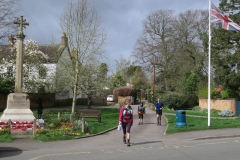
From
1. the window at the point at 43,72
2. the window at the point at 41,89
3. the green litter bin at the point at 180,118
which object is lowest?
the green litter bin at the point at 180,118

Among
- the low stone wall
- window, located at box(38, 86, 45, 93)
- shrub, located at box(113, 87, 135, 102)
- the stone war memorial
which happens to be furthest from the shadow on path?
shrub, located at box(113, 87, 135, 102)

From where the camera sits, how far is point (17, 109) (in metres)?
17.4

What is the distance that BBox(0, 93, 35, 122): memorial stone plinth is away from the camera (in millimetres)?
17031

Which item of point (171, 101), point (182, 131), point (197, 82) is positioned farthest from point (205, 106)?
point (182, 131)

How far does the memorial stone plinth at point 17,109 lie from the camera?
17.0 metres

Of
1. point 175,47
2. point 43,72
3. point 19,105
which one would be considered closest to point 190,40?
point 175,47

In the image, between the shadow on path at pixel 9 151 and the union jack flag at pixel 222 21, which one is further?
the union jack flag at pixel 222 21

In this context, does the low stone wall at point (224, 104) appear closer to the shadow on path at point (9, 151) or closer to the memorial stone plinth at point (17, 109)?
the memorial stone plinth at point (17, 109)

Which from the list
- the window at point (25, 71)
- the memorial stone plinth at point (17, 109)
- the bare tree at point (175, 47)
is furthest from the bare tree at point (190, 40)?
the memorial stone plinth at point (17, 109)

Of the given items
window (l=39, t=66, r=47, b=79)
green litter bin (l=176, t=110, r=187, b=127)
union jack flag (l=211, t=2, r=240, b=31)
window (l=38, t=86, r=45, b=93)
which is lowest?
green litter bin (l=176, t=110, r=187, b=127)

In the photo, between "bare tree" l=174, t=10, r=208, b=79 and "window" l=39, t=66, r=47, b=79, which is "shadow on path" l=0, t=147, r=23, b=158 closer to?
"window" l=39, t=66, r=47, b=79

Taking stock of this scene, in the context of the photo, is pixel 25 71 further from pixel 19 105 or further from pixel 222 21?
pixel 222 21

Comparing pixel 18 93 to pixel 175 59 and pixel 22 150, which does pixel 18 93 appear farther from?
pixel 175 59

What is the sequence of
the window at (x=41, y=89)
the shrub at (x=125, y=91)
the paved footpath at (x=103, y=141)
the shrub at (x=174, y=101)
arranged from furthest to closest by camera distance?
the shrub at (x=125, y=91), the shrub at (x=174, y=101), the window at (x=41, y=89), the paved footpath at (x=103, y=141)
